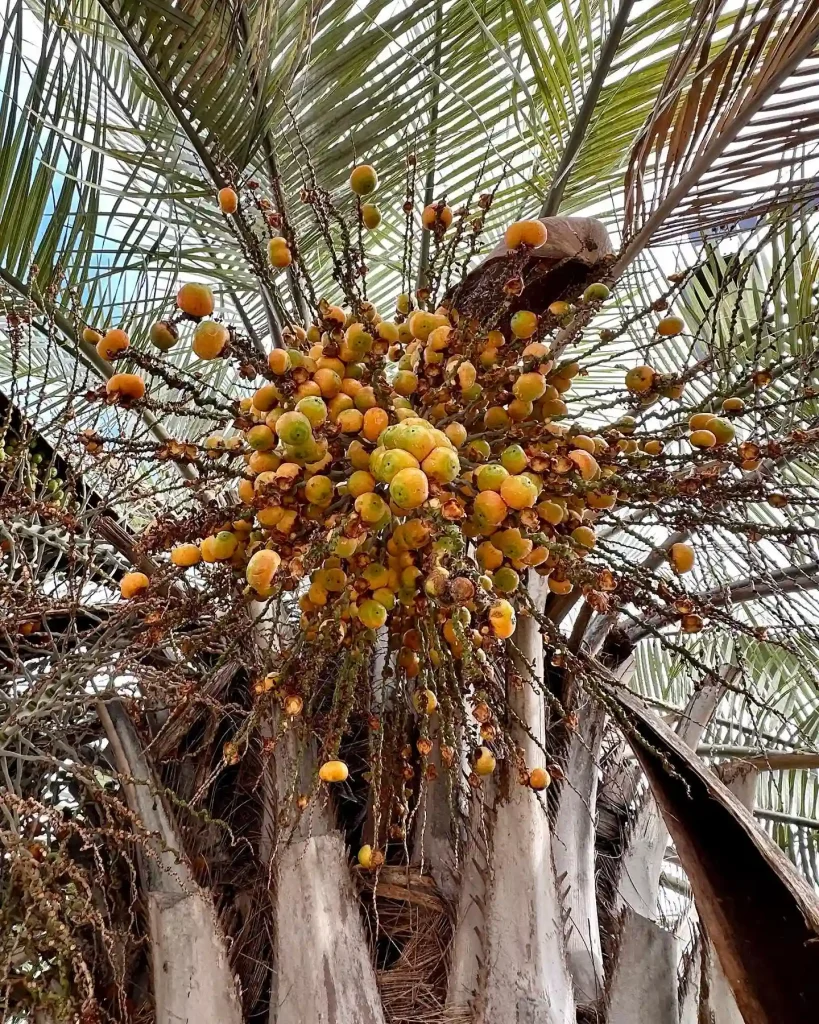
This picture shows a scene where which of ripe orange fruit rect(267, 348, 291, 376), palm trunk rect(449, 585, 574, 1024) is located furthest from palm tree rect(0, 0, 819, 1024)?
ripe orange fruit rect(267, 348, 291, 376)

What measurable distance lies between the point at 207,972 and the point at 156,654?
2.47ft

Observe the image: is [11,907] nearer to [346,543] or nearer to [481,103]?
[346,543]

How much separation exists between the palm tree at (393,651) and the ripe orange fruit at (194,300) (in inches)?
2.7

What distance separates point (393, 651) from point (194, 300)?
0.60m

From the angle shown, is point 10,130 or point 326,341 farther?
point 10,130

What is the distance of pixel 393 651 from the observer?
1198mm

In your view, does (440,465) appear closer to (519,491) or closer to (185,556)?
(519,491)

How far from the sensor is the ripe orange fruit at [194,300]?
0.93 meters

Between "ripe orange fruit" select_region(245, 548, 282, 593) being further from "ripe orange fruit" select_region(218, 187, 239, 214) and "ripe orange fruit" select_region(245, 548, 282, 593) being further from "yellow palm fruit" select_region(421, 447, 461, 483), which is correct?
"ripe orange fruit" select_region(218, 187, 239, 214)

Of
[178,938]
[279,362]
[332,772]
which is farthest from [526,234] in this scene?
Result: [178,938]

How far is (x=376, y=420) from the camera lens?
86 cm

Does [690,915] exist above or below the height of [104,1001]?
above

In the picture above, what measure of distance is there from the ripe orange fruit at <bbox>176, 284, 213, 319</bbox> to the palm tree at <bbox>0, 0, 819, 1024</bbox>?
0.22ft

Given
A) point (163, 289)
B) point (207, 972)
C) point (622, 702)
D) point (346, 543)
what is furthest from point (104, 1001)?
point (163, 289)
